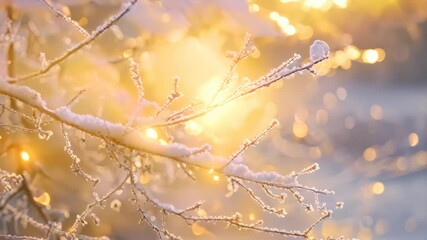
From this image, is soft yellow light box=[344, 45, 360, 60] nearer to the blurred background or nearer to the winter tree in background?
the blurred background

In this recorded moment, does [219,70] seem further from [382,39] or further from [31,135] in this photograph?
[382,39]

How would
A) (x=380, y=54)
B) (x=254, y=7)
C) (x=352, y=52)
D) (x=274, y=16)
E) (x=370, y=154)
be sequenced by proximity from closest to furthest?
(x=254, y=7)
(x=274, y=16)
(x=370, y=154)
(x=352, y=52)
(x=380, y=54)

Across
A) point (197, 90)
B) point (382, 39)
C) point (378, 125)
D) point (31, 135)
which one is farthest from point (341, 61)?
point (31, 135)

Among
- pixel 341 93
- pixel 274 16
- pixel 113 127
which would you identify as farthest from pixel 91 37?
pixel 341 93

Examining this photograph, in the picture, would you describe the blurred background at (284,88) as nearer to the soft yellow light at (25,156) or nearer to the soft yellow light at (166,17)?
the soft yellow light at (166,17)

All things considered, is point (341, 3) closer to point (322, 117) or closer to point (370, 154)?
point (370, 154)

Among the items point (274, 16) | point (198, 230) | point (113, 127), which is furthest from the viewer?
point (198, 230)

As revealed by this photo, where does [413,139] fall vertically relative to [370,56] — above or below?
below
